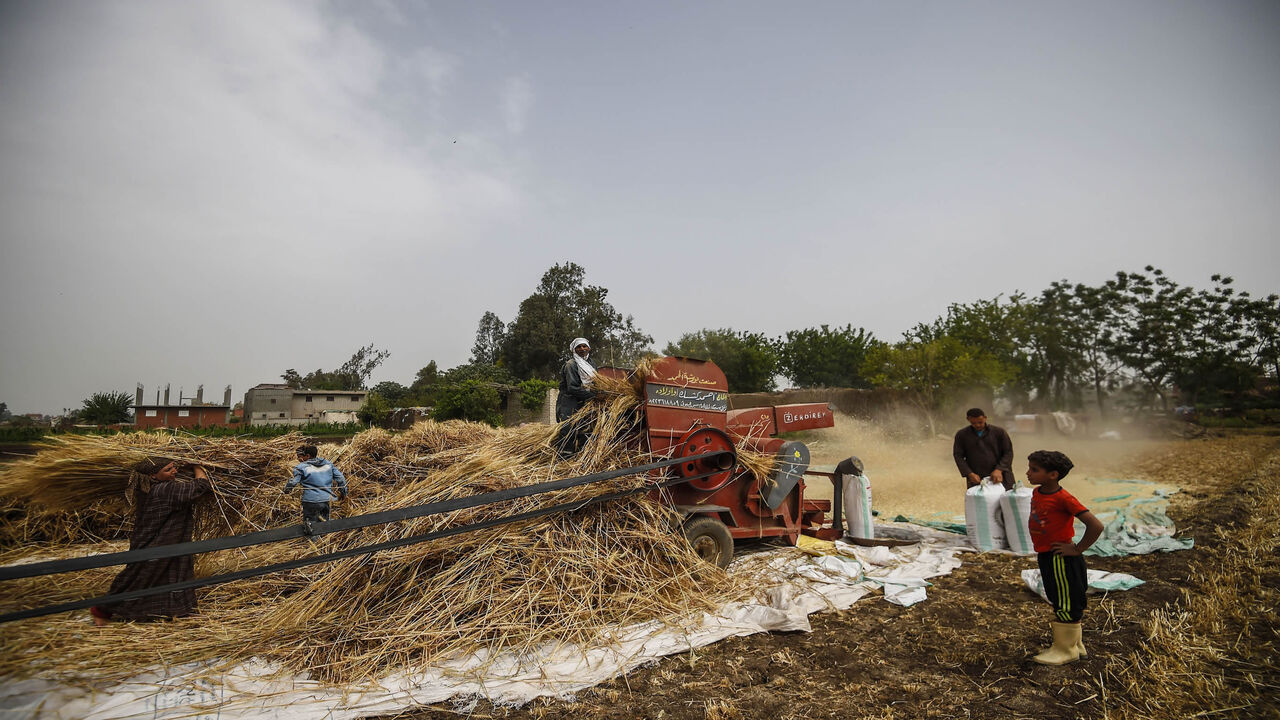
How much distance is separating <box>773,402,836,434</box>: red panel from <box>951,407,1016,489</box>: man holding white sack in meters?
1.59

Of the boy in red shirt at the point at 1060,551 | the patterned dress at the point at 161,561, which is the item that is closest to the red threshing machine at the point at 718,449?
the boy in red shirt at the point at 1060,551

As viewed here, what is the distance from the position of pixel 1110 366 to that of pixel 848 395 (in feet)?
68.2

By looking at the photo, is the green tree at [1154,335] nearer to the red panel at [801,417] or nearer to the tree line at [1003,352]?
the tree line at [1003,352]

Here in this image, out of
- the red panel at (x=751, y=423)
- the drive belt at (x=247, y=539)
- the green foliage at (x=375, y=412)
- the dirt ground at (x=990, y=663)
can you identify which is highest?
the green foliage at (x=375, y=412)

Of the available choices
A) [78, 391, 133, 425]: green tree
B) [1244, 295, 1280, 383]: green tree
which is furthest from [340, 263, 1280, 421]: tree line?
[78, 391, 133, 425]: green tree

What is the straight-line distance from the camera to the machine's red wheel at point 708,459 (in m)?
5.38

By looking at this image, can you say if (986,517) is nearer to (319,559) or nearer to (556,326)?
(319,559)

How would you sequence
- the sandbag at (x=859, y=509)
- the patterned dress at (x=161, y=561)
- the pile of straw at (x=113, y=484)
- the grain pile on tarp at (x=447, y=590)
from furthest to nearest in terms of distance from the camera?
1. the sandbag at (x=859, y=509)
2. the pile of straw at (x=113, y=484)
3. the patterned dress at (x=161, y=561)
4. the grain pile on tarp at (x=447, y=590)

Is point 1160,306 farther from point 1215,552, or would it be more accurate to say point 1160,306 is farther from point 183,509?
point 183,509

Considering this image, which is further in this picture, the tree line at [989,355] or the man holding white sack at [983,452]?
the tree line at [989,355]

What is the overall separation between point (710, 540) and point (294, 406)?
48892 millimetres

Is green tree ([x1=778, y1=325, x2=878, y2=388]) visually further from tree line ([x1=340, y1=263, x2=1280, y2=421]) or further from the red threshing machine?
the red threshing machine

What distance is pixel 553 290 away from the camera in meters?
44.9

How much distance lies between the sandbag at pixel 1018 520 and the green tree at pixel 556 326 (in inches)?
1411
